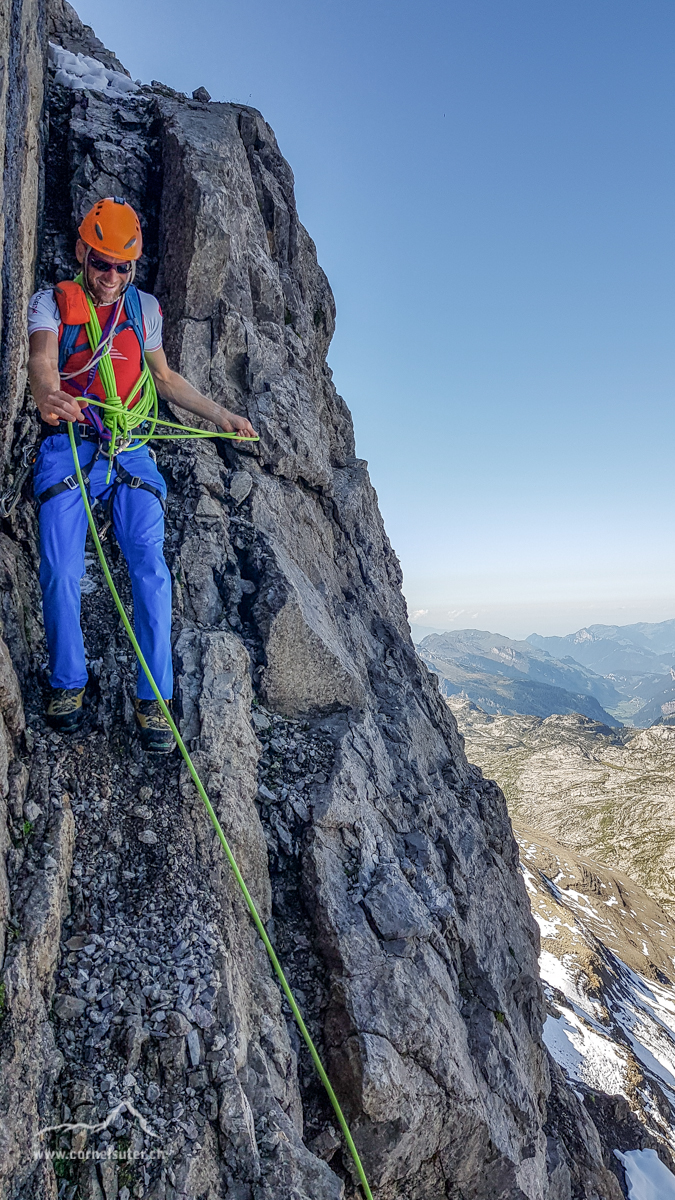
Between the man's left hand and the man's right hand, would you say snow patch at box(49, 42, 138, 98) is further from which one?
the man's right hand

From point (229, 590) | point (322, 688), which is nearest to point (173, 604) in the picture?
point (229, 590)

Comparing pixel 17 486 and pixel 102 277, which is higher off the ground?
pixel 102 277

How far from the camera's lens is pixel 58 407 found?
627cm

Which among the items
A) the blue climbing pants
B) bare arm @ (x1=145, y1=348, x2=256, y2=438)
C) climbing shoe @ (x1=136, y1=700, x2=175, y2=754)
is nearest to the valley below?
climbing shoe @ (x1=136, y1=700, x2=175, y2=754)

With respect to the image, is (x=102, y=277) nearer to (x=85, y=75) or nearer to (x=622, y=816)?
(x=85, y=75)

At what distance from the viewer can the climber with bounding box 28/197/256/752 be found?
21.4 ft

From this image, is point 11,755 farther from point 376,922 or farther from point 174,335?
point 174,335

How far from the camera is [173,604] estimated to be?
335 inches

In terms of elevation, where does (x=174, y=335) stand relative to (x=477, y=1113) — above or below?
above

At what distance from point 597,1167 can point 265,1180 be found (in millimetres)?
12967

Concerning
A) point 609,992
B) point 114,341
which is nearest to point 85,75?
point 114,341

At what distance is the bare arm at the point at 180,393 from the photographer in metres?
8.02

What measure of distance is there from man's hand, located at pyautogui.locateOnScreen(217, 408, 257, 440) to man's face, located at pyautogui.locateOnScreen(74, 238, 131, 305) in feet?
6.67

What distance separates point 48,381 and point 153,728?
406 centimetres
